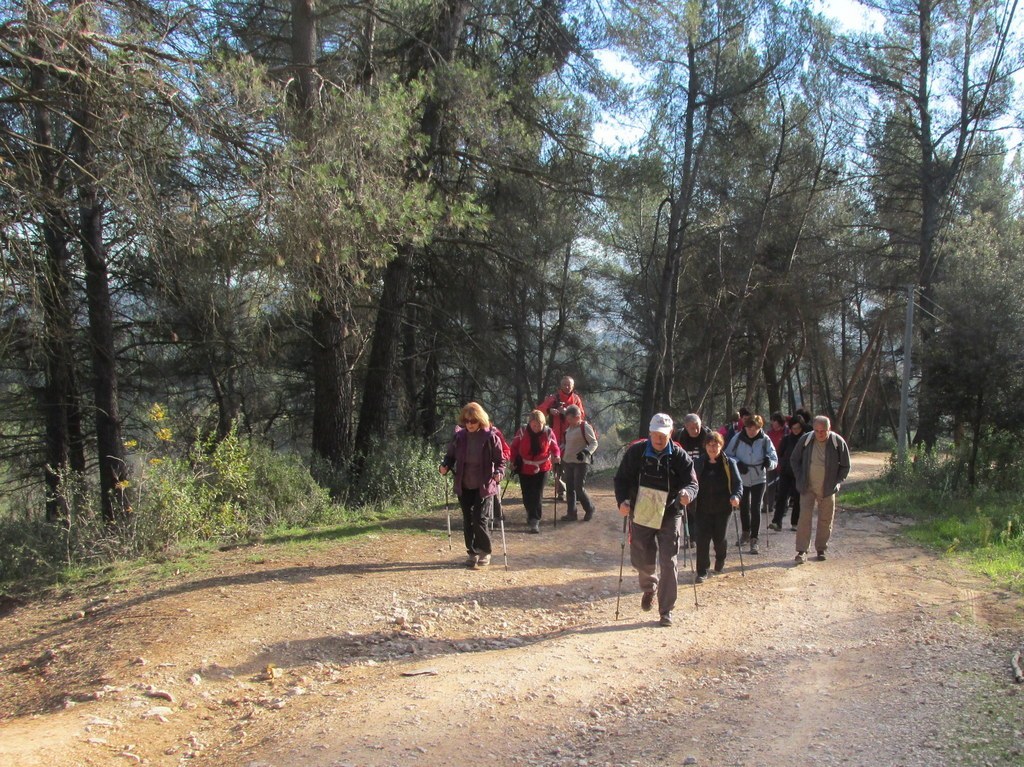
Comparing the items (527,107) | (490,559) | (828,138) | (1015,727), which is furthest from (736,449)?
(828,138)

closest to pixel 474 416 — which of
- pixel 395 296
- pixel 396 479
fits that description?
pixel 396 479

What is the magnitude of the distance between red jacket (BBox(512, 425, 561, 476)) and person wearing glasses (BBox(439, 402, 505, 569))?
5.72ft

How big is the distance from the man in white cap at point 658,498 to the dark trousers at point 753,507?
3.50 metres

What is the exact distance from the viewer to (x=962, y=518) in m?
12.1

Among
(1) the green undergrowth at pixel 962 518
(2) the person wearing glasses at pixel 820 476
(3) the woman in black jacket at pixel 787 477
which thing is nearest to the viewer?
(1) the green undergrowth at pixel 962 518

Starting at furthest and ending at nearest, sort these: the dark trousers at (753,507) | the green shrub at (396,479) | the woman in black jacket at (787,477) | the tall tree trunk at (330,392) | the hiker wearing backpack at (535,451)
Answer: the tall tree trunk at (330,392) < the green shrub at (396,479) < the woman in black jacket at (787,477) < the hiker wearing backpack at (535,451) < the dark trousers at (753,507)

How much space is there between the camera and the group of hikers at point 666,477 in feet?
22.4

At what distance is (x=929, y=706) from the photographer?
4.88 meters

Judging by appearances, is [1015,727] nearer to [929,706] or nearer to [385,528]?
[929,706]

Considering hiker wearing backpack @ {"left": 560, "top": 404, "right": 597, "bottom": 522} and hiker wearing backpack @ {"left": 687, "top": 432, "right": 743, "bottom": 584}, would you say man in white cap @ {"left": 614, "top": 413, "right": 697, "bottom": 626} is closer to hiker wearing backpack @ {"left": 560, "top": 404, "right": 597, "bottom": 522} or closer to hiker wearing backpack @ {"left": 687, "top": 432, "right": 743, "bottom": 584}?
hiker wearing backpack @ {"left": 687, "top": 432, "right": 743, "bottom": 584}

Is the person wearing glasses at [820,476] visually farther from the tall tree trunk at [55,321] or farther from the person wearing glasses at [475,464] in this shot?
the tall tree trunk at [55,321]

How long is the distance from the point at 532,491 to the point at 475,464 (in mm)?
2336

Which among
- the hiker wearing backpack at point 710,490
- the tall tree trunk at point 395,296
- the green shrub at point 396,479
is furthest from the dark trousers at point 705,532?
the tall tree trunk at point 395,296

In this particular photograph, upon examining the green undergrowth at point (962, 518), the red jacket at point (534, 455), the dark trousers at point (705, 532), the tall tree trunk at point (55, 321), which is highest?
the tall tree trunk at point (55, 321)
